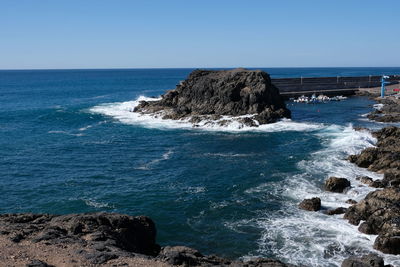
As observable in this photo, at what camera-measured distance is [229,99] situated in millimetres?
70000

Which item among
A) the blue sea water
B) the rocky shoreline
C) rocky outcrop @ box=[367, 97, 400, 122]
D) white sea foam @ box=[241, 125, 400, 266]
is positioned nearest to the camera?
white sea foam @ box=[241, 125, 400, 266]

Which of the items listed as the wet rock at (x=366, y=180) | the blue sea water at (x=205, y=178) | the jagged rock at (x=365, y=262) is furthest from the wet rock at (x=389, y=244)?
the wet rock at (x=366, y=180)

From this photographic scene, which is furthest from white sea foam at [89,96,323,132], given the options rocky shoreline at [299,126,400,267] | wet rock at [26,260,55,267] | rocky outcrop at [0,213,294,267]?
wet rock at [26,260,55,267]

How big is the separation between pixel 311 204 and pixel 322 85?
Answer: 311 feet

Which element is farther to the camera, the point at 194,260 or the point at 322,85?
the point at 322,85

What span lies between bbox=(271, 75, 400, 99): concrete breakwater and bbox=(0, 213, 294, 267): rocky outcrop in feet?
292

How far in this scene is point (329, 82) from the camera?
119625 millimetres

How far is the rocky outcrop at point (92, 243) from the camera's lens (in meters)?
16.8

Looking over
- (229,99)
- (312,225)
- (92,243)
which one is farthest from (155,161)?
(229,99)

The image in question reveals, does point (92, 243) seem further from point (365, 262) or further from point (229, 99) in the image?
point (229, 99)

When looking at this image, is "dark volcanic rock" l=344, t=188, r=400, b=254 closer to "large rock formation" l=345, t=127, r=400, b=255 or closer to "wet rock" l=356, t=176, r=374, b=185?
"large rock formation" l=345, t=127, r=400, b=255

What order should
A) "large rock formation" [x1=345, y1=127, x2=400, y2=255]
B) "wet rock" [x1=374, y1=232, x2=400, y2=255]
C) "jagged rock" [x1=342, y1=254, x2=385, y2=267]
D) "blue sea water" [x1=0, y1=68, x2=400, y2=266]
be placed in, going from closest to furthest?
"jagged rock" [x1=342, y1=254, x2=385, y2=267], "wet rock" [x1=374, y1=232, x2=400, y2=255], "large rock formation" [x1=345, y1=127, x2=400, y2=255], "blue sea water" [x1=0, y1=68, x2=400, y2=266]

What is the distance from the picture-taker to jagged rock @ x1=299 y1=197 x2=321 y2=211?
1155 inches

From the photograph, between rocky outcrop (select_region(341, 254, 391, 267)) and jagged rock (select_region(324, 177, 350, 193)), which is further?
jagged rock (select_region(324, 177, 350, 193))
